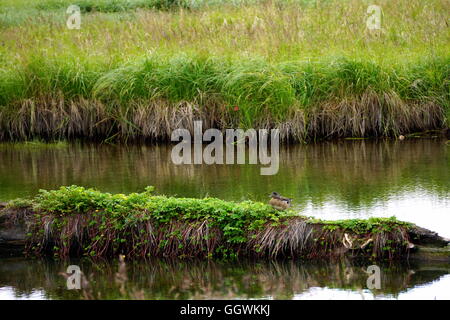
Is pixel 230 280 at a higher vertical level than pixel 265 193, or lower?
lower

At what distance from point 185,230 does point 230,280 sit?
1.00 metres

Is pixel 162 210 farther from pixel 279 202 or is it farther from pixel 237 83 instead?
pixel 237 83

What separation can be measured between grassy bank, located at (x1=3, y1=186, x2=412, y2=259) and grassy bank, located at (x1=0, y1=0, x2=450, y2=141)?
6.05m

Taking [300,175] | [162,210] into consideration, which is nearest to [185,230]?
[162,210]

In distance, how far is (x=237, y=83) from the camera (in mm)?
14609

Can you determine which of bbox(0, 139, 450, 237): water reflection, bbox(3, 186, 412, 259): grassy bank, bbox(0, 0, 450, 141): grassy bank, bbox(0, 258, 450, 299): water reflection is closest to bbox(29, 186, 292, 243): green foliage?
bbox(3, 186, 412, 259): grassy bank

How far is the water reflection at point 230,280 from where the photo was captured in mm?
7223

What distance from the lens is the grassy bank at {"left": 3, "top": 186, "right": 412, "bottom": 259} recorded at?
7984 millimetres

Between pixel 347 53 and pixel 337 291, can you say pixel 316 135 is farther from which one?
pixel 337 291

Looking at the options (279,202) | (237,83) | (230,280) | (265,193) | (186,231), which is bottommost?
(230,280)

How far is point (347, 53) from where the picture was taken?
50.5ft

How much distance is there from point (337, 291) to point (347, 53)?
29.5ft

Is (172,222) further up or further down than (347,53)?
further down

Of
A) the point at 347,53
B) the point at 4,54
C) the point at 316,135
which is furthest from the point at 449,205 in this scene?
the point at 4,54
